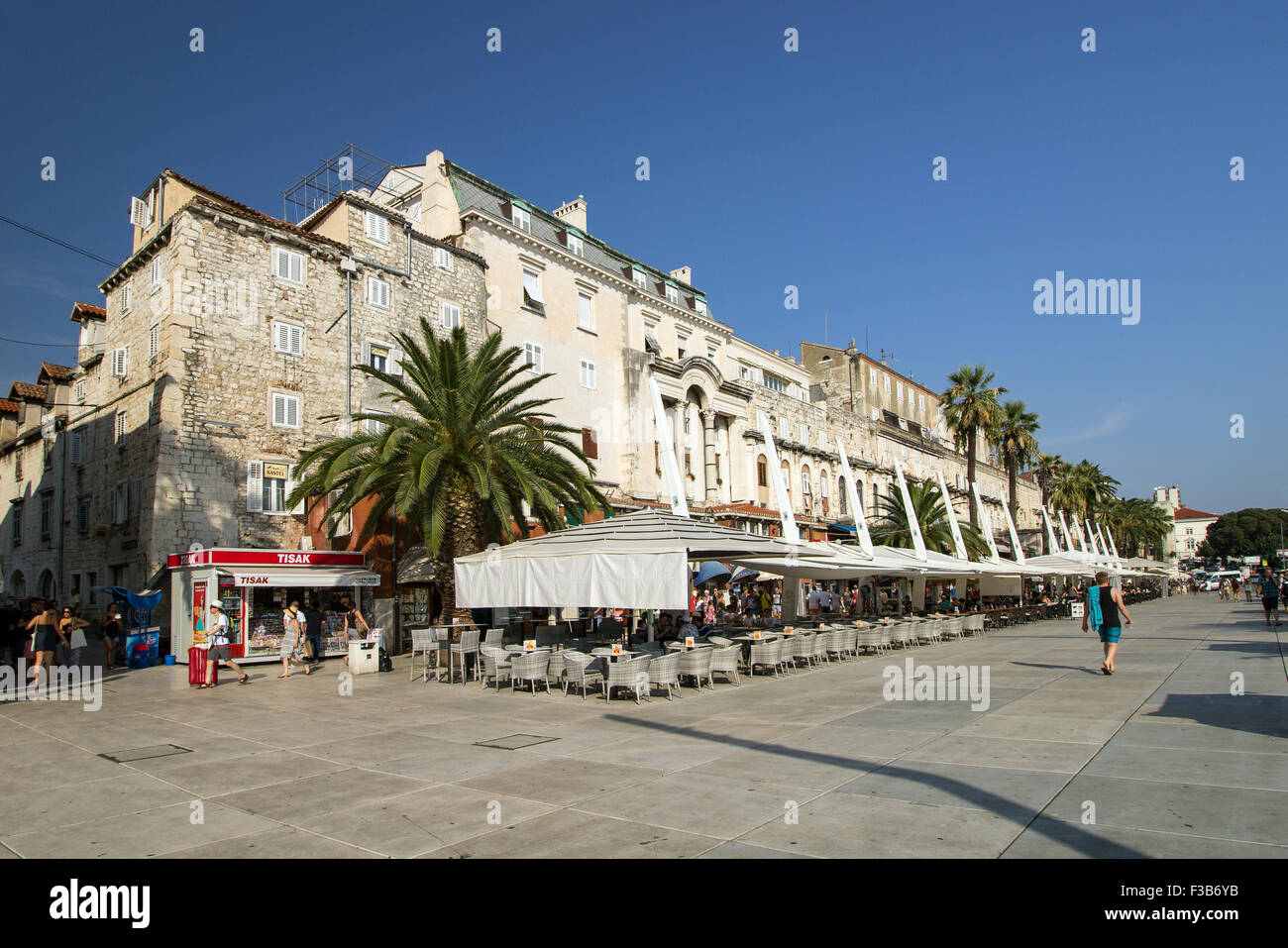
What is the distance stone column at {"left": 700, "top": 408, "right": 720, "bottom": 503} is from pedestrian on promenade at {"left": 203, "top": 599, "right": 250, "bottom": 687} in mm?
26545

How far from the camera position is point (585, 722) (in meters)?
11.2

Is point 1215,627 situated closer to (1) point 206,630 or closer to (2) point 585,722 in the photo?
(2) point 585,722

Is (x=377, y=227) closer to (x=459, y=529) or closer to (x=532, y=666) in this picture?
(x=459, y=529)

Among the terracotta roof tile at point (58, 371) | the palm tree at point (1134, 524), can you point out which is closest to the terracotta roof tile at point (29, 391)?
the terracotta roof tile at point (58, 371)

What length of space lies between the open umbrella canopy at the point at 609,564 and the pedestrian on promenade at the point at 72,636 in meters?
8.18

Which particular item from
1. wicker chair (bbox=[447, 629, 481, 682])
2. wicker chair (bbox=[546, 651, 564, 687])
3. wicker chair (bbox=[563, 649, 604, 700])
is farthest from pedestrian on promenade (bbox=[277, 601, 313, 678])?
wicker chair (bbox=[563, 649, 604, 700])

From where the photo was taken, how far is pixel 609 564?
13.7 metres

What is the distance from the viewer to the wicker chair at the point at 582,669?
43.9 feet

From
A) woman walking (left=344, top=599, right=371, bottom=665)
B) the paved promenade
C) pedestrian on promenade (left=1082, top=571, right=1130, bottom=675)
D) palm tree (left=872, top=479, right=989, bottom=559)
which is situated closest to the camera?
the paved promenade

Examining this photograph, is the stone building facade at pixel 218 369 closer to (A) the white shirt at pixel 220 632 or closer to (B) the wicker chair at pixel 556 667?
(A) the white shirt at pixel 220 632

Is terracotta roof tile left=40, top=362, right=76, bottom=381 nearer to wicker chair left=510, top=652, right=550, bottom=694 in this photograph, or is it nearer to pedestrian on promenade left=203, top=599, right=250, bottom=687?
pedestrian on promenade left=203, top=599, right=250, bottom=687

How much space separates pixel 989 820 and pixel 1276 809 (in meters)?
2.10

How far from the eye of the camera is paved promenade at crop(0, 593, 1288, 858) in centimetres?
568

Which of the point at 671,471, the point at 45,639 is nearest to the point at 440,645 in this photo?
the point at 671,471
